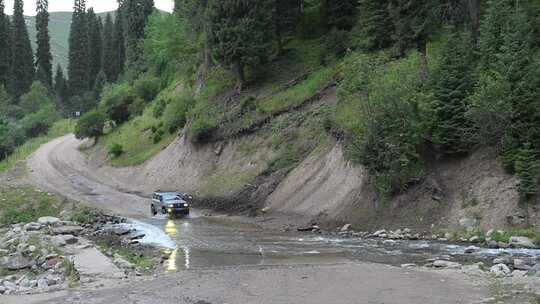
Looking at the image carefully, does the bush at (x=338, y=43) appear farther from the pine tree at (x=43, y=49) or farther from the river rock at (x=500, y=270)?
the pine tree at (x=43, y=49)

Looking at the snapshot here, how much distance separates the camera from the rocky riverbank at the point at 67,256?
75.4 ft

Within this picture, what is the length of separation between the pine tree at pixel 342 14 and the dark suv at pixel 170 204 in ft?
77.4

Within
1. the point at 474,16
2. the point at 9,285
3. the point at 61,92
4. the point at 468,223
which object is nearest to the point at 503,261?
the point at 468,223

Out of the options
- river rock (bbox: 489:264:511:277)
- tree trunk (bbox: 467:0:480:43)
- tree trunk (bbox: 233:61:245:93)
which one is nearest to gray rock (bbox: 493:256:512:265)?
river rock (bbox: 489:264:511:277)

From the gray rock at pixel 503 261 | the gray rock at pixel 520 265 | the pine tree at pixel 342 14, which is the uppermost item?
the pine tree at pixel 342 14

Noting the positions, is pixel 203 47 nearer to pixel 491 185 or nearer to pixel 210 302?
pixel 491 185

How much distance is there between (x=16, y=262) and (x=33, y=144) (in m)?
71.0

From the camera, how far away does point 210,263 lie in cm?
2609

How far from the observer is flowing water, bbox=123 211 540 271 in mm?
25516

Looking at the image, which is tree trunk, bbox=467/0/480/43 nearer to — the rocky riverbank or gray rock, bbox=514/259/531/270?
gray rock, bbox=514/259/531/270

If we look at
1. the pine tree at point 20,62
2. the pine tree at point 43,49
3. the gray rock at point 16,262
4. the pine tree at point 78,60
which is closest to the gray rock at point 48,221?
the gray rock at point 16,262

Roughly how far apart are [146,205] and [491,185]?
98.3 feet

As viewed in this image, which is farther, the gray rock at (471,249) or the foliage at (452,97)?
the foliage at (452,97)

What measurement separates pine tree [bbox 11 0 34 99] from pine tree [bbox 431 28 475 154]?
111 m
